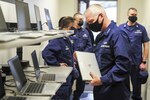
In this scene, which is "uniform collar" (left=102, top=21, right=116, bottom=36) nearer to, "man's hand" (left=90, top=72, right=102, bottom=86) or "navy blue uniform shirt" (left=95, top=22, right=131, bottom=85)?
"navy blue uniform shirt" (left=95, top=22, right=131, bottom=85)

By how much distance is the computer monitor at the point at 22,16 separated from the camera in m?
Result: 2.45

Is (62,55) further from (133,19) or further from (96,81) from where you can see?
(133,19)

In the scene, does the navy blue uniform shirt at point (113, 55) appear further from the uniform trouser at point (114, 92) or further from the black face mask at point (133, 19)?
the black face mask at point (133, 19)

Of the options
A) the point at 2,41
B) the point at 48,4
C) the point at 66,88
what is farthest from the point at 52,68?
the point at 2,41

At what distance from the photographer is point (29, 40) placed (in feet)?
4.63

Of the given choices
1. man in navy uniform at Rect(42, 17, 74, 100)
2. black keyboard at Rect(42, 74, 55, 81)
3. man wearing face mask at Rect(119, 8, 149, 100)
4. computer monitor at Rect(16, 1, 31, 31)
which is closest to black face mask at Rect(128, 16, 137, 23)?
man wearing face mask at Rect(119, 8, 149, 100)

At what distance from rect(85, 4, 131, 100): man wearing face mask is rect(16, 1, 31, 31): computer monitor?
60cm

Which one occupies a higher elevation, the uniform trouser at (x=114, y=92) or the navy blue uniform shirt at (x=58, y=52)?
the navy blue uniform shirt at (x=58, y=52)

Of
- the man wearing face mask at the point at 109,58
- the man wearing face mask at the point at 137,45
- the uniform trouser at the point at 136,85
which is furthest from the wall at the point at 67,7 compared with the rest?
the man wearing face mask at the point at 109,58

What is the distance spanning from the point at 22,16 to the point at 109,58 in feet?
2.96

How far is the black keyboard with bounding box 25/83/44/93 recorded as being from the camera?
223cm

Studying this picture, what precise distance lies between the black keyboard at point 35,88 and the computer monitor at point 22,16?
51cm

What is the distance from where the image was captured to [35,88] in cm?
233

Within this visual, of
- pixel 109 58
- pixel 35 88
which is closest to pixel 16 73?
pixel 35 88
